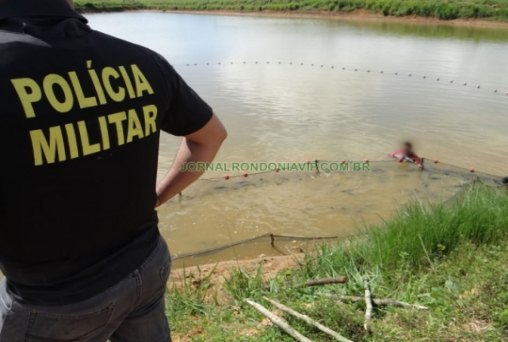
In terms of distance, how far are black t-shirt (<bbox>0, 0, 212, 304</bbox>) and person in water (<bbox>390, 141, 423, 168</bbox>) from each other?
25.1 ft

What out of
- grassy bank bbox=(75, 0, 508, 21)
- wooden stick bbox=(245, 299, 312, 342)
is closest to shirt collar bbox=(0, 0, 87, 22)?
wooden stick bbox=(245, 299, 312, 342)

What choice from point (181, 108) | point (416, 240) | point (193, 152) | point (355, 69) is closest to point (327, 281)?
point (416, 240)

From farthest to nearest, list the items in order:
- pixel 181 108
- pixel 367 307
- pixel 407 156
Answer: pixel 407 156, pixel 367 307, pixel 181 108

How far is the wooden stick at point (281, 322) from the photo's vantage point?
2.65m

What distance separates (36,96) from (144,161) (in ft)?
1.31

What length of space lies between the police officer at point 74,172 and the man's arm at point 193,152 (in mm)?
294

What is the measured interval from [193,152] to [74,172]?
2.40 ft

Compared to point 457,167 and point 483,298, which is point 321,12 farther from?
point 483,298

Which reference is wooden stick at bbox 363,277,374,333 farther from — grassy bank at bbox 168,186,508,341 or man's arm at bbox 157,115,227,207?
man's arm at bbox 157,115,227,207

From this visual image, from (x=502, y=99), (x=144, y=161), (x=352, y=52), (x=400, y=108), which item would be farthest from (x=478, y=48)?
(x=144, y=161)

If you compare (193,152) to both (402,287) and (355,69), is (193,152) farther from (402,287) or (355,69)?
(355,69)

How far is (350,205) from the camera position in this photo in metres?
6.97

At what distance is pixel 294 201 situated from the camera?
705 cm

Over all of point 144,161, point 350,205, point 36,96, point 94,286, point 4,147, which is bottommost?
point 350,205
